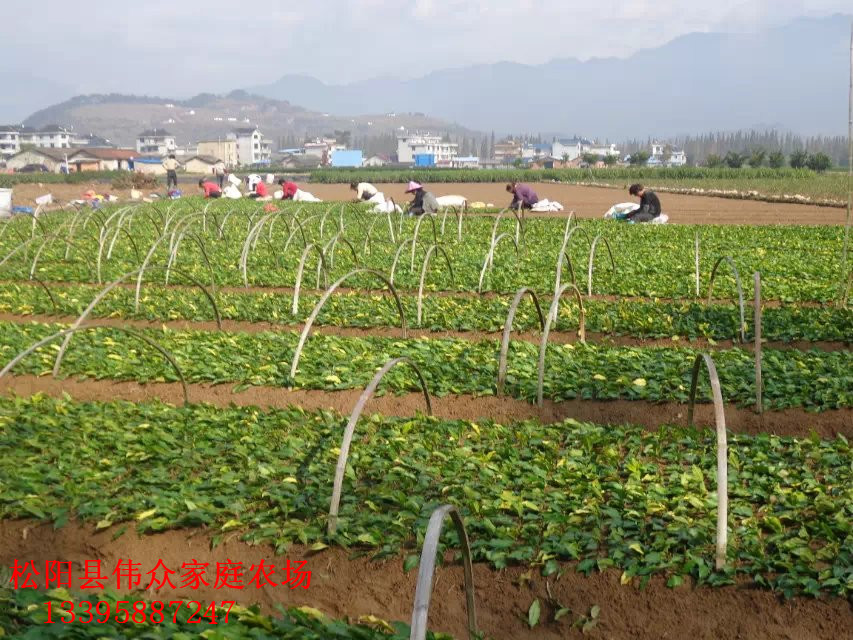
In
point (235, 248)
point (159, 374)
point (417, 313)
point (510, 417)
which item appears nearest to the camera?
point (510, 417)

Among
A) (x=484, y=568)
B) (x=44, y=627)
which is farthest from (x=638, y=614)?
(x=44, y=627)

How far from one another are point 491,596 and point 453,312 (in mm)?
6692

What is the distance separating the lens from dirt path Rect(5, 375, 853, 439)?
6922 millimetres

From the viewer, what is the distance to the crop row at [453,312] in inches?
384

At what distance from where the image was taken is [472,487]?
538 cm

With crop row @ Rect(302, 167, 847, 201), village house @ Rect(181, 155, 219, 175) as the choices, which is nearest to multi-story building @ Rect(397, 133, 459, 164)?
village house @ Rect(181, 155, 219, 175)

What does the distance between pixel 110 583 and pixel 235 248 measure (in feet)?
43.2

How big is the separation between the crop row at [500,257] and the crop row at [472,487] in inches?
232

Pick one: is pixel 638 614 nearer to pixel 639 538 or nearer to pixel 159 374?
pixel 639 538

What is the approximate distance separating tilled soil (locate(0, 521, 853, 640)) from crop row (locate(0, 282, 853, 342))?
18.4ft

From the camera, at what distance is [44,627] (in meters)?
3.62

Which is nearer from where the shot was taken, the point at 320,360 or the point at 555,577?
the point at 555,577

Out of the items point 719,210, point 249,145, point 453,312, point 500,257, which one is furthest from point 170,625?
point 249,145

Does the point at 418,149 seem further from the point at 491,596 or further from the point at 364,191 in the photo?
the point at 491,596
